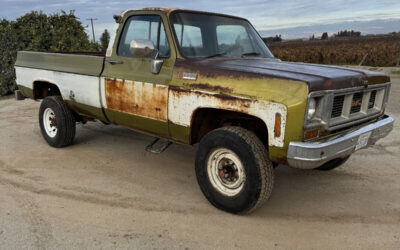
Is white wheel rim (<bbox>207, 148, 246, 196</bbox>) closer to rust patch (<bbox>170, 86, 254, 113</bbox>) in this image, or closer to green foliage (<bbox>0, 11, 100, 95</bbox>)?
rust patch (<bbox>170, 86, 254, 113</bbox>)

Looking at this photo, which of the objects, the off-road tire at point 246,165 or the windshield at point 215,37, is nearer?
the off-road tire at point 246,165

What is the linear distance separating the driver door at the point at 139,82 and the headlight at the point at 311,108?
61.0 inches

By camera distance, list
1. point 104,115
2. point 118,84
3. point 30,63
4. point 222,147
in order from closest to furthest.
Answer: point 222,147 < point 118,84 < point 104,115 < point 30,63

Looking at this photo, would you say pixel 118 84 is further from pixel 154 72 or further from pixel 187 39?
pixel 187 39

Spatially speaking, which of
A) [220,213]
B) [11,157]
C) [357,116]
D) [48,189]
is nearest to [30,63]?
[11,157]

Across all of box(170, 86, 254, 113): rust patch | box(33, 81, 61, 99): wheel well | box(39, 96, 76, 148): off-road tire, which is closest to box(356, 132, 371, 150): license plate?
box(170, 86, 254, 113): rust patch

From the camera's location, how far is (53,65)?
536cm

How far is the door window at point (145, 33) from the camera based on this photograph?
13.1 ft

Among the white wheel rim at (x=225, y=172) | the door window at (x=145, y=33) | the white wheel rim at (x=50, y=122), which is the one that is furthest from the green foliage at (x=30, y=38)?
the white wheel rim at (x=225, y=172)

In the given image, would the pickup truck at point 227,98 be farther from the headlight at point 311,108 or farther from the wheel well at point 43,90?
the wheel well at point 43,90

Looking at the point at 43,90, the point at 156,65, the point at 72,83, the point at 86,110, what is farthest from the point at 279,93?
the point at 43,90

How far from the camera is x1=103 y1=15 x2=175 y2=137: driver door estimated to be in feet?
12.9

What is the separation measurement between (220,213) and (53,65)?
136 inches

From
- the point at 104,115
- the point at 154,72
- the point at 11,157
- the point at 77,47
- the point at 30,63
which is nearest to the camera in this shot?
the point at 154,72
